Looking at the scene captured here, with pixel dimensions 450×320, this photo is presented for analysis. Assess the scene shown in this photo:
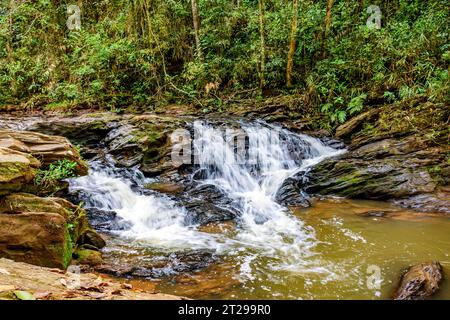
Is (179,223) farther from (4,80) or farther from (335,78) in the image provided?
(4,80)

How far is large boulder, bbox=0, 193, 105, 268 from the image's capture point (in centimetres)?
411

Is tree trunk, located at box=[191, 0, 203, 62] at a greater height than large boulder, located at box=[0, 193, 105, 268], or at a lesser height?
greater

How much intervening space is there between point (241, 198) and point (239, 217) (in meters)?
0.97

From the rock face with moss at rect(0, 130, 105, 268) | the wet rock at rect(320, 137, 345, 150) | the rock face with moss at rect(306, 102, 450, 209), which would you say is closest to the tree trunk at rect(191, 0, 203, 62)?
the wet rock at rect(320, 137, 345, 150)

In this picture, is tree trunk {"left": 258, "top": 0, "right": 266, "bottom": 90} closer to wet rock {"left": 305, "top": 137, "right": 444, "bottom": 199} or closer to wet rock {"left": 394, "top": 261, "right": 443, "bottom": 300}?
wet rock {"left": 305, "top": 137, "right": 444, "bottom": 199}

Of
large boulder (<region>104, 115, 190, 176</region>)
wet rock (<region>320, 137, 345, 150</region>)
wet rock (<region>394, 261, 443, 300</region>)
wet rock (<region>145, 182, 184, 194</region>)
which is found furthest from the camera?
wet rock (<region>320, 137, 345, 150</region>)

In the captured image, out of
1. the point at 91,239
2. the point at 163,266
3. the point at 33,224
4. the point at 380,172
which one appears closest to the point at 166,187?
the point at 91,239

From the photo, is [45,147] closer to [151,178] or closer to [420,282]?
[151,178]

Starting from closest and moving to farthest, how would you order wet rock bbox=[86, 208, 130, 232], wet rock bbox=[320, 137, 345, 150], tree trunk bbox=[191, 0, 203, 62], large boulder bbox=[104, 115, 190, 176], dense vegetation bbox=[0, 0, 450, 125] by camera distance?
wet rock bbox=[86, 208, 130, 232]
large boulder bbox=[104, 115, 190, 176]
wet rock bbox=[320, 137, 345, 150]
dense vegetation bbox=[0, 0, 450, 125]
tree trunk bbox=[191, 0, 203, 62]

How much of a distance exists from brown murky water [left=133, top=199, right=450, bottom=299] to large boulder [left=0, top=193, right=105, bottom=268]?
1085mm

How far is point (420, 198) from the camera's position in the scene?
7.32 metres

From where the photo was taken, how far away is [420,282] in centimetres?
399

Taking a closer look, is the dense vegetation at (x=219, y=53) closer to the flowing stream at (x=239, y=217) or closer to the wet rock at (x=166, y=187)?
the flowing stream at (x=239, y=217)
